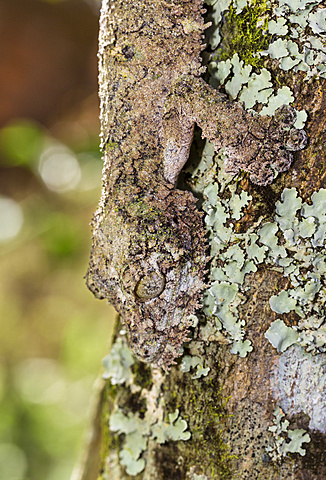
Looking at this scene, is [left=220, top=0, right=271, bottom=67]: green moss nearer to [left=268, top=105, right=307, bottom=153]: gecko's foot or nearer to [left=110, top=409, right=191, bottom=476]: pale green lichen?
[left=268, top=105, right=307, bottom=153]: gecko's foot

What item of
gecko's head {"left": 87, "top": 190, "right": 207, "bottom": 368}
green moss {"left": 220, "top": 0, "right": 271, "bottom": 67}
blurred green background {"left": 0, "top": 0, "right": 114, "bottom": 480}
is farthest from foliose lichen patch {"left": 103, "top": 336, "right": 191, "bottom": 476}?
blurred green background {"left": 0, "top": 0, "right": 114, "bottom": 480}

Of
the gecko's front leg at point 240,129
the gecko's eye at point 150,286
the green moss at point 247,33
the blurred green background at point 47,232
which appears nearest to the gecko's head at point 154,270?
the gecko's eye at point 150,286

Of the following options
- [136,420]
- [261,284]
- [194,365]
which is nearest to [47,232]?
[136,420]

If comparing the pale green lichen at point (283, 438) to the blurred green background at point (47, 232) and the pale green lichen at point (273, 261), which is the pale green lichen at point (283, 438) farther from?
the blurred green background at point (47, 232)

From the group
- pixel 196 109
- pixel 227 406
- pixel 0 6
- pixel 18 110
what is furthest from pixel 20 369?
pixel 196 109

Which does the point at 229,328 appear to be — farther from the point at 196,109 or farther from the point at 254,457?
the point at 196,109

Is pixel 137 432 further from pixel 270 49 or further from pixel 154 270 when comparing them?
pixel 270 49
